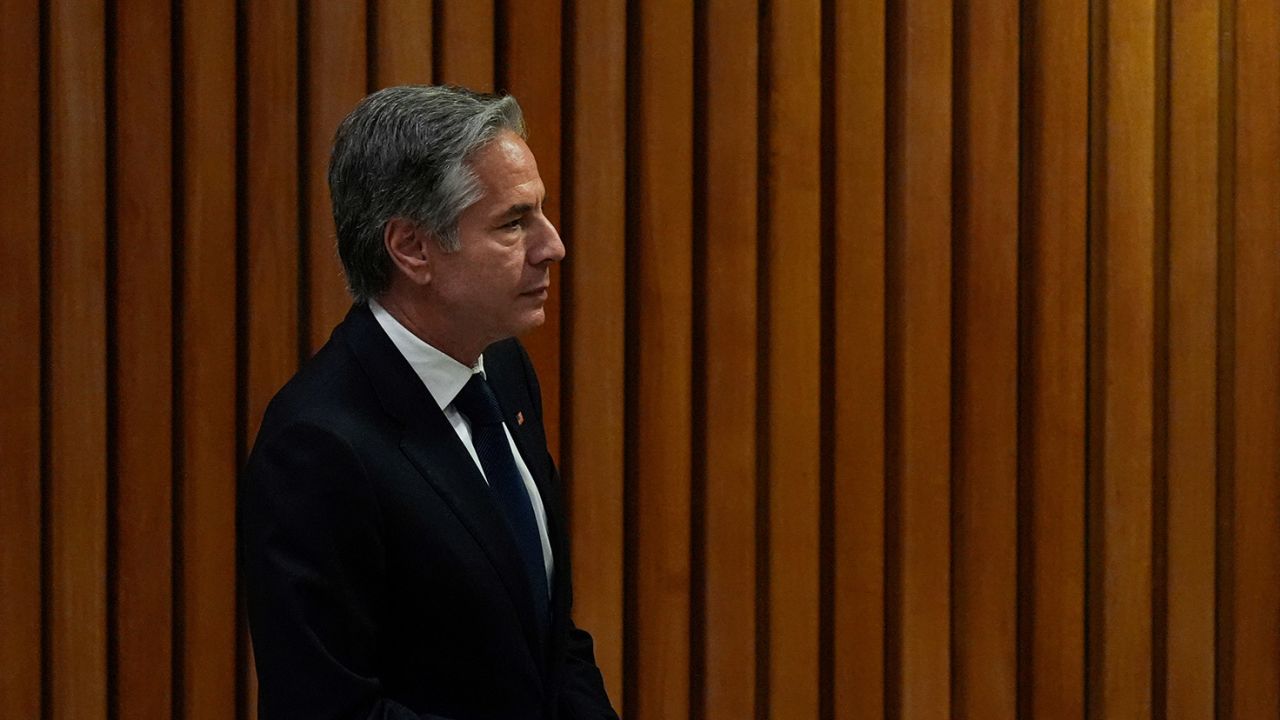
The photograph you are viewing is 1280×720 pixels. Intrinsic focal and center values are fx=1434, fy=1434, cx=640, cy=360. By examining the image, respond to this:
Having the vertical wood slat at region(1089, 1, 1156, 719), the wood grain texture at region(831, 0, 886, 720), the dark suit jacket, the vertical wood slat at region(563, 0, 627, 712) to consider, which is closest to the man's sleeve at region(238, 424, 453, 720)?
the dark suit jacket

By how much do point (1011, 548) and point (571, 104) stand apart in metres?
1.24

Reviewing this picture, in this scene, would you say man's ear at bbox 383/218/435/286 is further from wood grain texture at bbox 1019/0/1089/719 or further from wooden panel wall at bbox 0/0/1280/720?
wood grain texture at bbox 1019/0/1089/719

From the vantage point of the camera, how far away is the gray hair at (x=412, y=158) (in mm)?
1521

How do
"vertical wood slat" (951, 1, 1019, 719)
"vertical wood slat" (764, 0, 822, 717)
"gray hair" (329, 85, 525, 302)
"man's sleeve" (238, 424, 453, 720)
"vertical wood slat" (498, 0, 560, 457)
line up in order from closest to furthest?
"man's sleeve" (238, 424, 453, 720)
"gray hair" (329, 85, 525, 302)
"vertical wood slat" (498, 0, 560, 457)
"vertical wood slat" (764, 0, 822, 717)
"vertical wood slat" (951, 1, 1019, 719)

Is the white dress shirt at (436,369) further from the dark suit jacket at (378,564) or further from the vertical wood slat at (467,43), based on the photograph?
the vertical wood slat at (467,43)

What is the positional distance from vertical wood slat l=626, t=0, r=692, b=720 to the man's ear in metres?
1.13

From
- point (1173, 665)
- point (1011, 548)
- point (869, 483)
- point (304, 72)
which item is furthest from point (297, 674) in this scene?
point (1173, 665)

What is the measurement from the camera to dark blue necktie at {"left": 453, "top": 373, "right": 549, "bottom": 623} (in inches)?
64.2

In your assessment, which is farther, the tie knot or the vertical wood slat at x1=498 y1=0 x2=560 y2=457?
the vertical wood slat at x1=498 y1=0 x2=560 y2=457

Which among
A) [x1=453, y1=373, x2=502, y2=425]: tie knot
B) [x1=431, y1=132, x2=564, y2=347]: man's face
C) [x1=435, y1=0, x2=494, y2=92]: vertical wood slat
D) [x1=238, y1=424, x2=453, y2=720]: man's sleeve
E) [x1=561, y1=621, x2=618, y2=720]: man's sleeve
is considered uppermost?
[x1=435, y1=0, x2=494, y2=92]: vertical wood slat

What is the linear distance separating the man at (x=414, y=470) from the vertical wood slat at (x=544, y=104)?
962 mm

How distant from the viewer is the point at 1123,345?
2.92 meters
